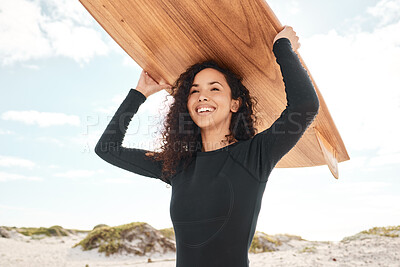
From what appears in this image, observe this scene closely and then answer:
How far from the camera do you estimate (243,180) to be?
5.34 feet

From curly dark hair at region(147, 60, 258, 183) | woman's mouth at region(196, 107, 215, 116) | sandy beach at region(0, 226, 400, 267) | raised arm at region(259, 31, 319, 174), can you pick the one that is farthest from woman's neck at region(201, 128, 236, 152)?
sandy beach at region(0, 226, 400, 267)

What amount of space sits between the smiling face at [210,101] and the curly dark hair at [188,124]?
0.05m

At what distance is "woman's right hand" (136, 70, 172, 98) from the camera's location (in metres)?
2.22

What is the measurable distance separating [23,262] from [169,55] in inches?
218

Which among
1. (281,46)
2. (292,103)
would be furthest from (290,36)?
(292,103)

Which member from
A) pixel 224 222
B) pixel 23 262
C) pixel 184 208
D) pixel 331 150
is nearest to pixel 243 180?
pixel 224 222

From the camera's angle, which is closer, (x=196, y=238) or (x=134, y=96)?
(x=196, y=238)

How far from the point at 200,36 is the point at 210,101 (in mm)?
365

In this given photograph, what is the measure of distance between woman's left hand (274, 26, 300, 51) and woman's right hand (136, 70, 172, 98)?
92cm

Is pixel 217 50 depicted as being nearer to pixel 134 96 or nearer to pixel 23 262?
pixel 134 96

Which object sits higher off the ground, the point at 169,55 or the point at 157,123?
the point at 169,55

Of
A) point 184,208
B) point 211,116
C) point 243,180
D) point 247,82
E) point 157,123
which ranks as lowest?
point 184,208

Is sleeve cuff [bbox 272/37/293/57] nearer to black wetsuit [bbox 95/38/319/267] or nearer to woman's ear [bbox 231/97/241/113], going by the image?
black wetsuit [bbox 95/38/319/267]

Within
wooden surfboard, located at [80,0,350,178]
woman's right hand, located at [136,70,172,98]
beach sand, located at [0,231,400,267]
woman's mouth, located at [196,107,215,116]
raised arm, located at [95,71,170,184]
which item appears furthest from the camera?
beach sand, located at [0,231,400,267]
